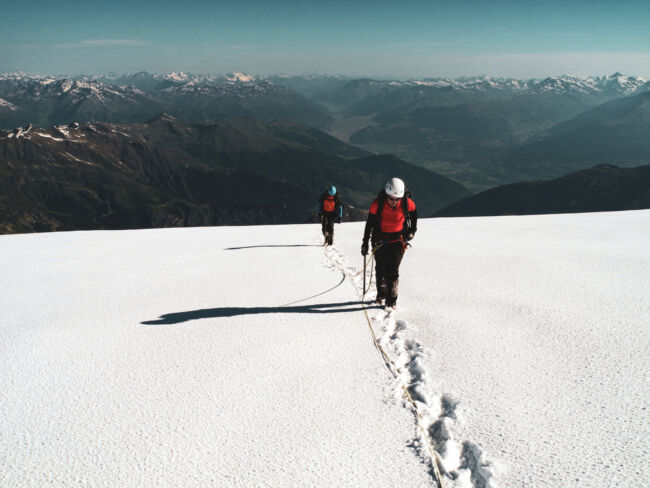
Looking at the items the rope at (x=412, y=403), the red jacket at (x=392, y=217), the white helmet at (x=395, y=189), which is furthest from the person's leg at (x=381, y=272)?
the white helmet at (x=395, y=189)

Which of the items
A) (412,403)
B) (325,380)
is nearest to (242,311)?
(325,380)

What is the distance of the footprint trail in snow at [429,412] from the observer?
14.3 ft

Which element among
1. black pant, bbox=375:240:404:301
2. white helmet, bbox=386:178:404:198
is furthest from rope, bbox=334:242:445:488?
white helmet, bbox=386:178:404:198

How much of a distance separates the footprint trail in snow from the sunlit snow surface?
0.03m

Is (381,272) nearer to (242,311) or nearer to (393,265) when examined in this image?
(393,265)

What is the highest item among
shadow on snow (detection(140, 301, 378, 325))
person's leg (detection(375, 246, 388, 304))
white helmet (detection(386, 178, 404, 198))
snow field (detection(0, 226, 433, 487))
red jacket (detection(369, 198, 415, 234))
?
white helmet (detection(386, 178, 404, 198))

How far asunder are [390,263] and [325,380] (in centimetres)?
400

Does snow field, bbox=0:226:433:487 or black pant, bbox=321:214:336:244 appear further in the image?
black pant, bbox=321:214:336:244

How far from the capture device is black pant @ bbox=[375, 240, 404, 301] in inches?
371

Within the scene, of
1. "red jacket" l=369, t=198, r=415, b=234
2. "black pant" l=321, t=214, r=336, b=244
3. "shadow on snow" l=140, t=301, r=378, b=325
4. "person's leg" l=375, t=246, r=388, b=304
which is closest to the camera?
"shadow on snow" l=140, t=301, r=378, b=325

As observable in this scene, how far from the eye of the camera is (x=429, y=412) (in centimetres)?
543

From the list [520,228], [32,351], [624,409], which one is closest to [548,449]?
[624,409]

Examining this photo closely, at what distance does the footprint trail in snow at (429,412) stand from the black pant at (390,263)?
1.02m

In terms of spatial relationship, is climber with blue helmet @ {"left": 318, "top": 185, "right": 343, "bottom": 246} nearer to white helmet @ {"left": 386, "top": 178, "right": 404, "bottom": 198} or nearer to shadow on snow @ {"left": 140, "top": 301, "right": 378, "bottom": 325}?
shadow on snow @ {"left": 140, "top": 301, "right": 378, "bottom": 325}
